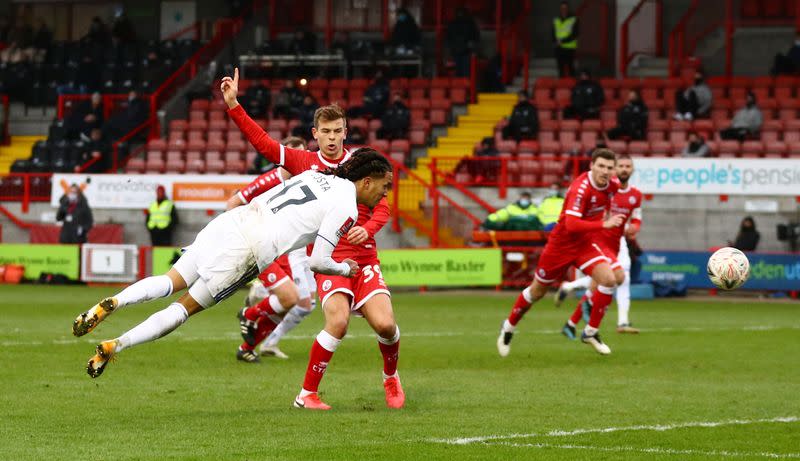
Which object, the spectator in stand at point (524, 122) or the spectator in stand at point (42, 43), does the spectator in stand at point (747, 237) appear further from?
the spectator in stand at point (42, 43)

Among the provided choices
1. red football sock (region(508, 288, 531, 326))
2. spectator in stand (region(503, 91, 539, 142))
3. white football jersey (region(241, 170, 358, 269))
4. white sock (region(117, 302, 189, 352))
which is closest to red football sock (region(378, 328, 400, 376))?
white football jersey (region(241, 170, 358, 269))

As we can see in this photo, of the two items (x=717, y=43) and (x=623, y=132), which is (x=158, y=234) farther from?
(x=717, y=43)

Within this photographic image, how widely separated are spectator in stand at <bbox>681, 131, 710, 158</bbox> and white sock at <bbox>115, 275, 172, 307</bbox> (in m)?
20.8

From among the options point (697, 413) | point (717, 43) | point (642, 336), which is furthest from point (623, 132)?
point (697, 413)

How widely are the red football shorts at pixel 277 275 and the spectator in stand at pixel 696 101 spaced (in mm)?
18875

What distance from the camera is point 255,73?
3703 cm

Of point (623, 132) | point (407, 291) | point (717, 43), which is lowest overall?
point (407, 291)

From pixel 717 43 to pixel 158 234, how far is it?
15.2m

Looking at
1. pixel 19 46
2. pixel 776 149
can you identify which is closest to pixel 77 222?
pixel 19 46

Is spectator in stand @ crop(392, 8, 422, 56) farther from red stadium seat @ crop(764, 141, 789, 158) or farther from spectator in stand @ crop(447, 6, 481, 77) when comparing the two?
red stadium seat @ crop(764, 141, 789, 158)

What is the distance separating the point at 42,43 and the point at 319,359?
3245 cm

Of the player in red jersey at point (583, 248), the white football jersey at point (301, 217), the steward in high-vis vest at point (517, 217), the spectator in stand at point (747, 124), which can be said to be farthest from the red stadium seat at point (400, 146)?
the white football jersey at point (301, 217)

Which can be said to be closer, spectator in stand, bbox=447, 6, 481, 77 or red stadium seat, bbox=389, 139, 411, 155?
red stadium seat, bbox=389, 139, 411, 155

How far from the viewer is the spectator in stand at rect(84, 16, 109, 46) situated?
4022 centimetres
